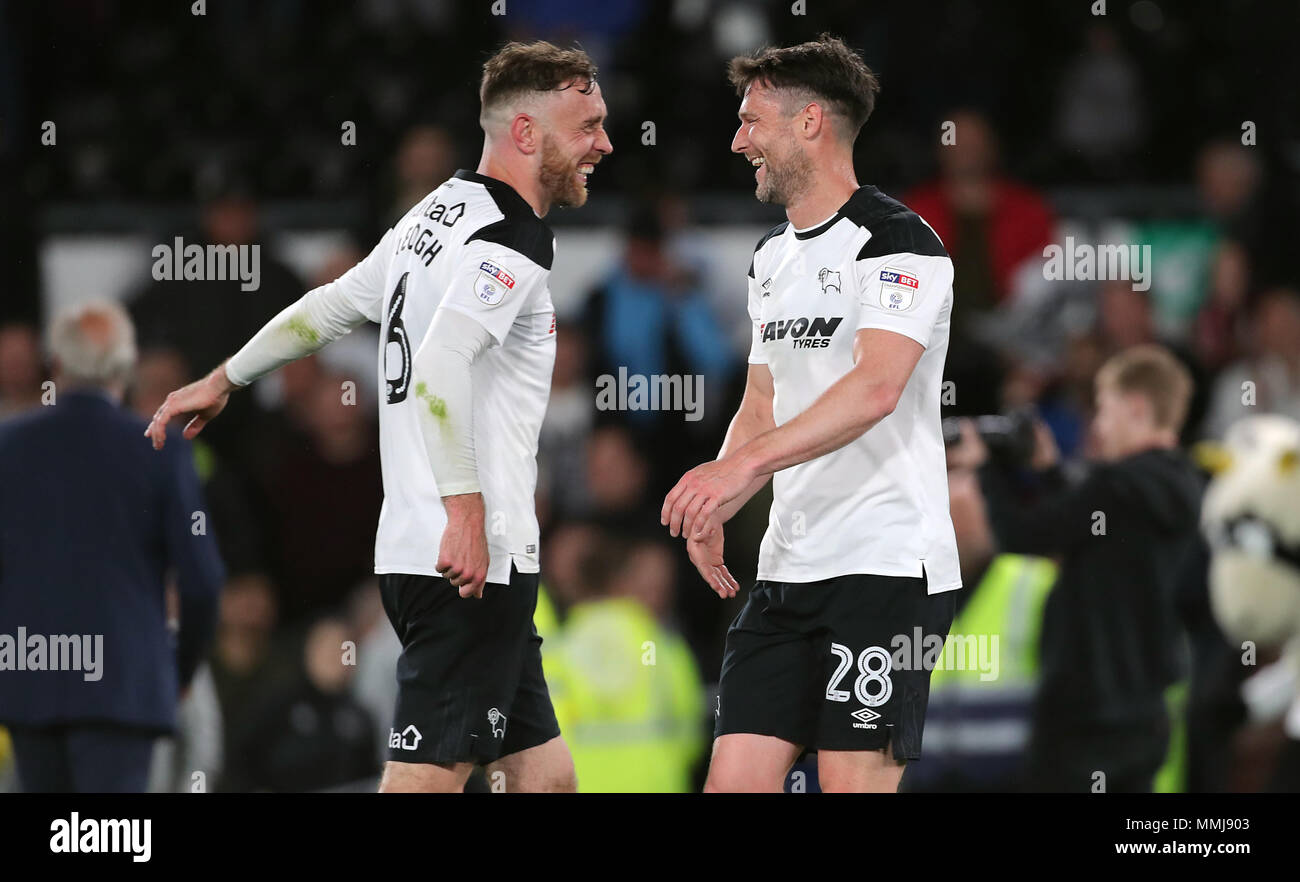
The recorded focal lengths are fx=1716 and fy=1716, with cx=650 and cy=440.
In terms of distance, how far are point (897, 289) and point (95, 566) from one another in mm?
2913

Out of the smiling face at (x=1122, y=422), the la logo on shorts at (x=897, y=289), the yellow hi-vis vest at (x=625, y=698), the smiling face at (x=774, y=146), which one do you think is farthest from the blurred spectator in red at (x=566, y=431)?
the la logo on shorts at (x=897, y=289)

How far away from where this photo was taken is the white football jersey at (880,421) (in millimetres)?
4293

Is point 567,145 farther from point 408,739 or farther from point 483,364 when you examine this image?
point 408,739

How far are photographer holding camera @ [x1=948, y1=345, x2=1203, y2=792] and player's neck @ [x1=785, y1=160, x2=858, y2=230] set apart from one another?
88.8 inches

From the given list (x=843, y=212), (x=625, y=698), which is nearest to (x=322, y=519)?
(x=625, y=698)

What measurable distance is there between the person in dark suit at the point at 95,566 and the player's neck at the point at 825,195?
240 centimetres

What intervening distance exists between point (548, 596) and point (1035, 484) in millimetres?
2022

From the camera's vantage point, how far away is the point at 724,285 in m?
7.69

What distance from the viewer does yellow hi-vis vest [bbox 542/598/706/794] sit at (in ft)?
22.1

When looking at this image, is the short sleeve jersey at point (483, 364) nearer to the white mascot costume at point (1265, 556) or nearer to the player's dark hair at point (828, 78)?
the player's dark hair at point (828, 78)

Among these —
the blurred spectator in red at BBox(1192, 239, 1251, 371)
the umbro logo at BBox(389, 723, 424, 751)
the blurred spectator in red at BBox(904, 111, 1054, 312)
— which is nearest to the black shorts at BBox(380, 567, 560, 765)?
the umbro logo at BBox(389, 723, 424, 751)

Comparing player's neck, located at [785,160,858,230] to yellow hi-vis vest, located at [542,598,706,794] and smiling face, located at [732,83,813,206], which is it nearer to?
smiling face, located at [732,83,813,206]

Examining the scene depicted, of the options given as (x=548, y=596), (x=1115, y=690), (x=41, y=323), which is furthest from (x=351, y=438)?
(x=1115, y=690)
